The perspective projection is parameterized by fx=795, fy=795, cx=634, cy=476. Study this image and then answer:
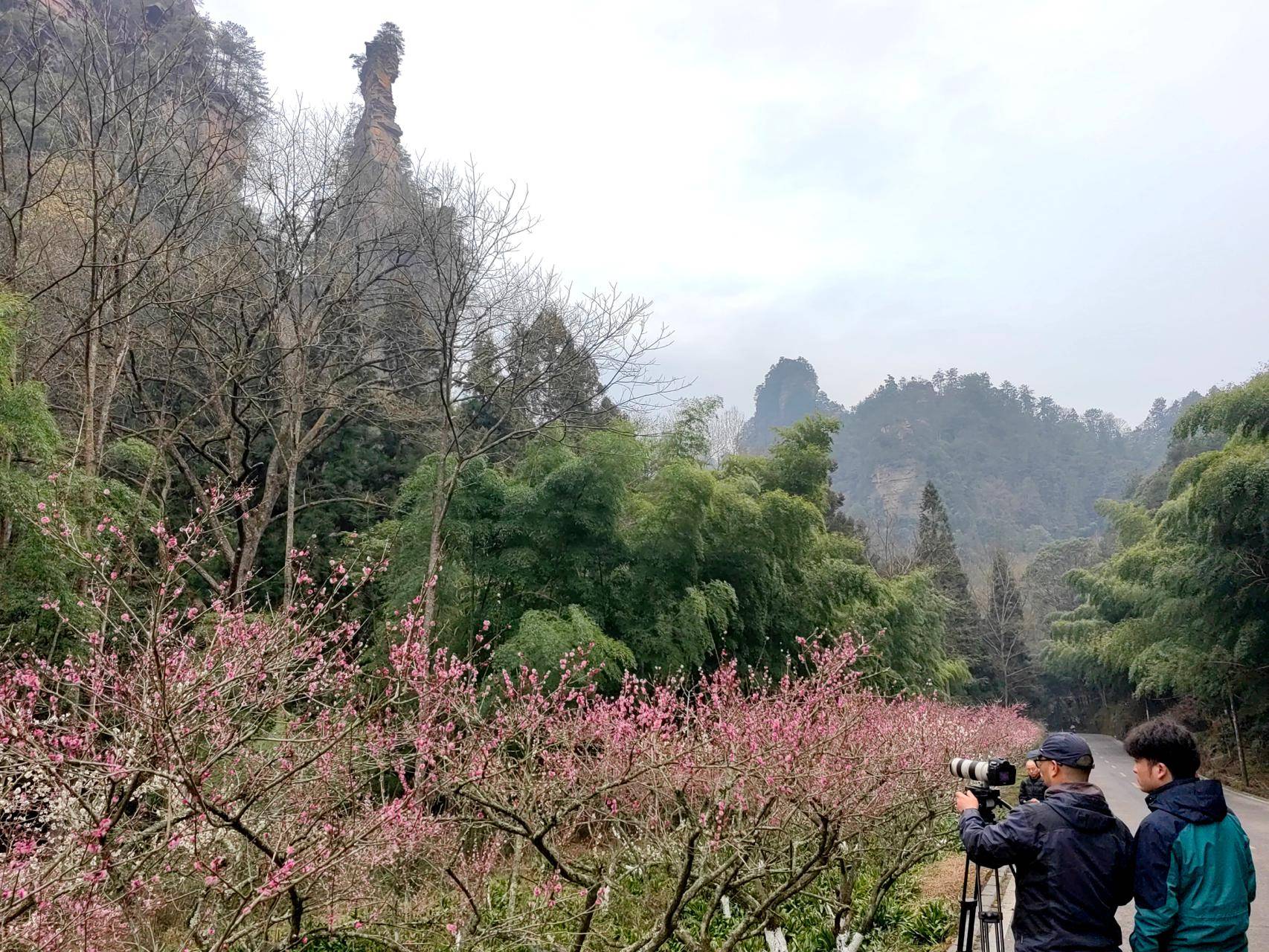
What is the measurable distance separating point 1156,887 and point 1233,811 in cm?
1290

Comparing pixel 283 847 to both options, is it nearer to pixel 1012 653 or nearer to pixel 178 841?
pixel 178 841

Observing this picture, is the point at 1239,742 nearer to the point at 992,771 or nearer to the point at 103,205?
the point at 992,771

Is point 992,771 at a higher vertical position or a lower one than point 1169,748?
lower

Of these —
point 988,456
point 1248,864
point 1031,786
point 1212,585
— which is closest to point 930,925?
point 1031,786

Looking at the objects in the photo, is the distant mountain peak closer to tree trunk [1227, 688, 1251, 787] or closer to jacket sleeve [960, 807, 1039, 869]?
tree trunk [1227, 688, 1251, 787]

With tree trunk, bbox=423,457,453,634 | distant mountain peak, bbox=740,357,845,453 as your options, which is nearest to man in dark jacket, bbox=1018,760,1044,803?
tree trunk, bbox=423,457,453,634

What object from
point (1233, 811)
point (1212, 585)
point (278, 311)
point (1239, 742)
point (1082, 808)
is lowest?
point (1239, 742)

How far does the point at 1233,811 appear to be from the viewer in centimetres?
1188

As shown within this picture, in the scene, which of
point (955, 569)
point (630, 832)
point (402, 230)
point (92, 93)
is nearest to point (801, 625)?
point (630, 832)

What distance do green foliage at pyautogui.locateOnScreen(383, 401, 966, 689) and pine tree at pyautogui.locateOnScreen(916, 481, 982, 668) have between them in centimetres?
2011

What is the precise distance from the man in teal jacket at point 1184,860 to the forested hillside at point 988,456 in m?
62.7

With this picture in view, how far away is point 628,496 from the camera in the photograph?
1008 cm

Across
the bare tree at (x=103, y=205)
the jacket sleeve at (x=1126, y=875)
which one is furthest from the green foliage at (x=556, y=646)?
the jacket sleeve at (x=1126, y=875)

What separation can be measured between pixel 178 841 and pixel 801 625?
9.56 meters
